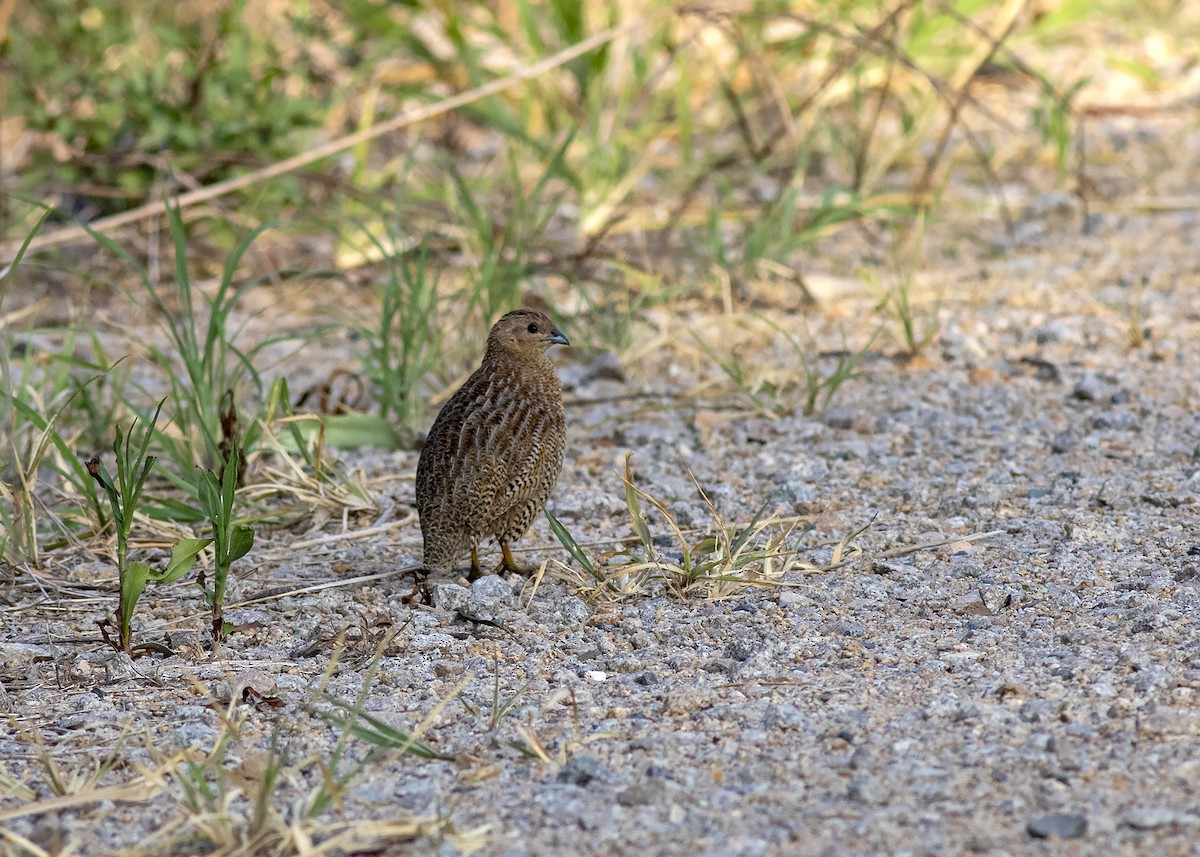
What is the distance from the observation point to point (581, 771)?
290 centimetres

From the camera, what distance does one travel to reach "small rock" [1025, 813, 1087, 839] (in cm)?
258

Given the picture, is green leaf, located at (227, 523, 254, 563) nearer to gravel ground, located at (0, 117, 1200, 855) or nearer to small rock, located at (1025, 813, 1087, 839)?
gravel ground, located at (0, 117, 1200, 855)

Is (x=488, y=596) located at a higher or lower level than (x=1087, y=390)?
lower

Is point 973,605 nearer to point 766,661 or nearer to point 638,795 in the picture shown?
point 766,661

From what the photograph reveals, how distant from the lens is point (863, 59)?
8.40 m

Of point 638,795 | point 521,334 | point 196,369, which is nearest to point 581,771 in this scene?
point 638,795

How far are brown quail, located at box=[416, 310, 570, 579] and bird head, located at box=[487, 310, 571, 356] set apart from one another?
0.06m

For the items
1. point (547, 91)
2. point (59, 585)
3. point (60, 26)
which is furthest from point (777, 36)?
point (59, 585)

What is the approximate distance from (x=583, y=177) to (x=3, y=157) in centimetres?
327

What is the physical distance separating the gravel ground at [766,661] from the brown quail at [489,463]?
16 centimetres

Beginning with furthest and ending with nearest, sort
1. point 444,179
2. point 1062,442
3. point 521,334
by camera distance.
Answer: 1. point 444,179
2. point 1062,442
3. point 521,334

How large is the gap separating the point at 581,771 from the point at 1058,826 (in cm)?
90

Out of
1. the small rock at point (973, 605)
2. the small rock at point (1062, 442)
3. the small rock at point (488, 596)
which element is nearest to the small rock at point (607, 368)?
the small rock at point (1062, 442)

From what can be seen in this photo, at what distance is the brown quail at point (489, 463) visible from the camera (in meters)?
3.99
